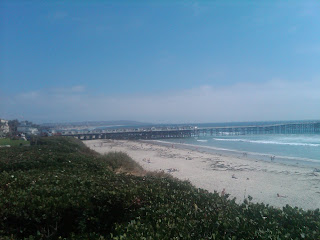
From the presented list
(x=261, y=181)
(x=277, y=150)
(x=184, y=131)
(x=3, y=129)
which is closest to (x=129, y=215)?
(x=261, y=181)

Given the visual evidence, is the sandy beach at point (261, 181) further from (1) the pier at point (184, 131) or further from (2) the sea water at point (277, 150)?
(1) the pier at point (184, 131)

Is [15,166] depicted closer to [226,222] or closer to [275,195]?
[226,222]

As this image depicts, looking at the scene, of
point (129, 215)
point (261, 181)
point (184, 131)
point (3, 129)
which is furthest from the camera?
point (184, 131)

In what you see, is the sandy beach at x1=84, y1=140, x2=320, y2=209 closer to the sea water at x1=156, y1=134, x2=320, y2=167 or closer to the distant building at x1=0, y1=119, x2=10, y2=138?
the sea water at x1=156, y1=134, x2=320, y2=167

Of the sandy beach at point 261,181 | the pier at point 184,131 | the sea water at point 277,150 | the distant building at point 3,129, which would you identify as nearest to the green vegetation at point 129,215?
the sandy beach at point 261,181

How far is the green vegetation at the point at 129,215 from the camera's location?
2686 mm

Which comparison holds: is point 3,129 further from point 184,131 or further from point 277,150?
point 277,150

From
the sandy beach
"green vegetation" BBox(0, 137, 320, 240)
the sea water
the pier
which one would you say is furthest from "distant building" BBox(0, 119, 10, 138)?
"green vegetation" BBox(0, 137, 320, 240)

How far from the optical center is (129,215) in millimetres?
3523

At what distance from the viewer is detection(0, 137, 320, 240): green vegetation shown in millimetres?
2686

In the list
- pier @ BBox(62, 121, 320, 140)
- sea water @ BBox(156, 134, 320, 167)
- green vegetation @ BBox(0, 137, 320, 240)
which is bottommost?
sea water @ BBox(156, 134, 320, 167)

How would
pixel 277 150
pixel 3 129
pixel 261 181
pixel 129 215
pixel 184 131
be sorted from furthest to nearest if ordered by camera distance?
pixel 184 131 < pixel 3 129 < pixel 277 150 < pixel 261 181 < pixel 129 215

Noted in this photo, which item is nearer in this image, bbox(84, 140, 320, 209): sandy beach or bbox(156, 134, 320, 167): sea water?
bbox(84, 140, 320, 209): sandy beach

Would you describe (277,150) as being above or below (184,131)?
below
